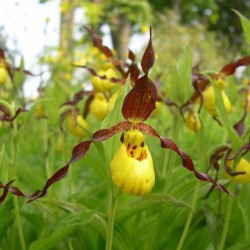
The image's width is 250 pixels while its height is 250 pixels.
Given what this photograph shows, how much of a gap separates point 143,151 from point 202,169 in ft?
1.75

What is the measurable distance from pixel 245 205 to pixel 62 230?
68cm

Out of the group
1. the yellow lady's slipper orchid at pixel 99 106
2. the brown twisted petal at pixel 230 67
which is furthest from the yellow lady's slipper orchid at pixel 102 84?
the brown twisted petal at pixel 230 67

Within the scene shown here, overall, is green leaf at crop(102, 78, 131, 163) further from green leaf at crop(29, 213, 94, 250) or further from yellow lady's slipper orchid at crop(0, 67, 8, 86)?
yellow lady's slipper orchid at crop(0, 67, 8, 86)

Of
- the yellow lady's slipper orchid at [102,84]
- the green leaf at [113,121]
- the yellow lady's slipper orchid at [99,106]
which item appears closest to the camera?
the green leaf at [113,121]

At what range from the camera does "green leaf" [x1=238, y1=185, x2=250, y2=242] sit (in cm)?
150

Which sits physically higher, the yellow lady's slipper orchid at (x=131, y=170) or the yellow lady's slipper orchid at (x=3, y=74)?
the yellow lady's slipper orchid at (x=131, y=170)

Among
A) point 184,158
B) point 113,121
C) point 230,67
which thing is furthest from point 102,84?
point 184,158

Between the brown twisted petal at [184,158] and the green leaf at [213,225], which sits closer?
the brown twisted petal at [184,158]

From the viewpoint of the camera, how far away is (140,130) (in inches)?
44.5

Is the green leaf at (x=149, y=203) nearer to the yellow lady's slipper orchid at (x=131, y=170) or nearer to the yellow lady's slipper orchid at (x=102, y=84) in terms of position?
the yellow lady's slipper orchid at (x=131, y=170)

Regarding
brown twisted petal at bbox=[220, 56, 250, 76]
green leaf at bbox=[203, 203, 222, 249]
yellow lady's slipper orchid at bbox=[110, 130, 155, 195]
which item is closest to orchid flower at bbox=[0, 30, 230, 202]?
yellow lady's slipper orchid at bbox=[110, 130, 155, 195]

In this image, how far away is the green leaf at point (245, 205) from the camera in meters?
1.50

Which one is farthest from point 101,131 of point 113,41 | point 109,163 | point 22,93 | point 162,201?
point 113,41

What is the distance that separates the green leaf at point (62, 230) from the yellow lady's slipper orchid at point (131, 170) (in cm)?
25
